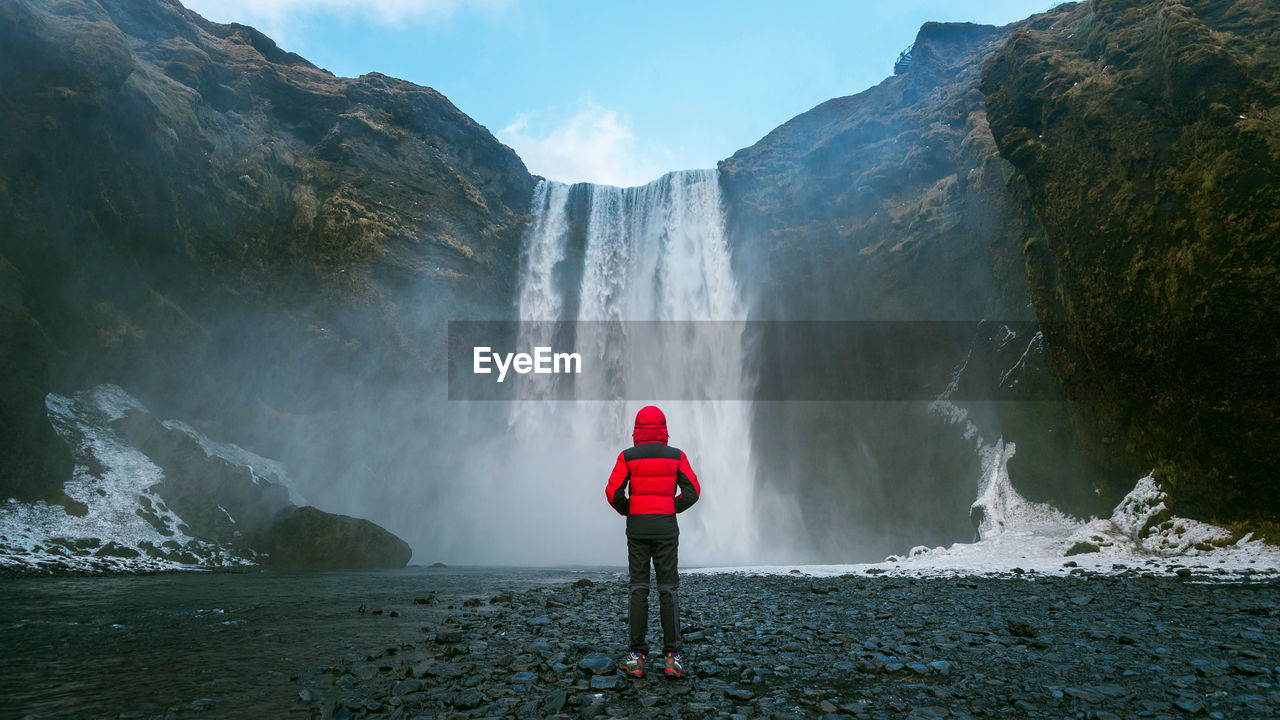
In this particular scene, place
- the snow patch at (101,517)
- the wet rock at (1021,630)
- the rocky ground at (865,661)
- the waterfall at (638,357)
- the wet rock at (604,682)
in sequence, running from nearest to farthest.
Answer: the rocky ground at (865,661), the wet rock at (604,682), the wet rock at (1021,630), the snow patch at (101,517), the waterfall at (638,357)

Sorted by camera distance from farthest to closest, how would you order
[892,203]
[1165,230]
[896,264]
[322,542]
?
[892,203], [896,264], [322,542], [1165,230]

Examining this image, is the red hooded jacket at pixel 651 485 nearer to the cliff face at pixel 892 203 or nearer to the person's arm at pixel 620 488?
the person's arm at pixel 620 488

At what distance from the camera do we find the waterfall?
37500mm

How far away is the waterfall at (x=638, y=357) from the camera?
37500 mm

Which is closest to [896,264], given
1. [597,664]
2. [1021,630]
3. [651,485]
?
[1021,630]

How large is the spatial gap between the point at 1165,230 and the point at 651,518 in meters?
17.9

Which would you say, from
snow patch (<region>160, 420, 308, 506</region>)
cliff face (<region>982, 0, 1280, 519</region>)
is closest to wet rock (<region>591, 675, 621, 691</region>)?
cliff face (<region>982, 0, 1280, 519</region>)

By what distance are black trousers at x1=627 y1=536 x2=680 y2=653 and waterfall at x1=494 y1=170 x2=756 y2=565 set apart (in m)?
30.8

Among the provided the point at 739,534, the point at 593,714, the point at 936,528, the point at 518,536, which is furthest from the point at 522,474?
the point at 593,714

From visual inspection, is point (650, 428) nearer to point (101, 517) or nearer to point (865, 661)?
point (865, 661)

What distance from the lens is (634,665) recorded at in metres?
5.67

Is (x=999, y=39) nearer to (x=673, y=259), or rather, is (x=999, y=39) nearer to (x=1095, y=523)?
(x=673, y=259)

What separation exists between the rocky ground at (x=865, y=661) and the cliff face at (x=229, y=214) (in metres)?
24.6

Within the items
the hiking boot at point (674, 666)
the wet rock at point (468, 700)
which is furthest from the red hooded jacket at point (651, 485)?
the wet rock at point (468, 700)
